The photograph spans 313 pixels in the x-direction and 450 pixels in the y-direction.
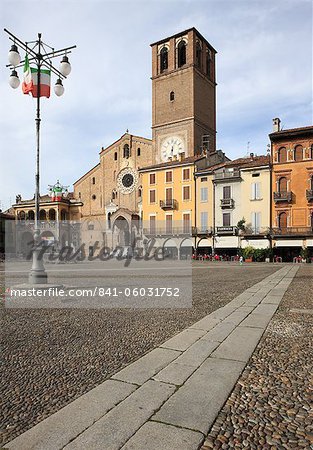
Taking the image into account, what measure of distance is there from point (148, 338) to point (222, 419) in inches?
98.4

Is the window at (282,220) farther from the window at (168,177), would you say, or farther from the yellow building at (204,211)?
the window at (168,177)

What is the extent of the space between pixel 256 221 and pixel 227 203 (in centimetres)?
406

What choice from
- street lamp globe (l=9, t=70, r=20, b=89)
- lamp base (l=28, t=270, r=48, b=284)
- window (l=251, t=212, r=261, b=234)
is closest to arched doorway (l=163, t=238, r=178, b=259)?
window (l=251, t=212, r=261, b=234)

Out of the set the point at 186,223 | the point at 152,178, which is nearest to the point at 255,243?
the point at 186,223

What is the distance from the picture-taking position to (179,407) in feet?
9.56

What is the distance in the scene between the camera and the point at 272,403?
10.1 ft

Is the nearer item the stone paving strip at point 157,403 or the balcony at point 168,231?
the stone paving strip at point 157,403

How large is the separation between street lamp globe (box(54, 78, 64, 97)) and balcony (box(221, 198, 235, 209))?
99.4ft

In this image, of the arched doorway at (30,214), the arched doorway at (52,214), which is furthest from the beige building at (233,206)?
the arched doorway at (30,214)

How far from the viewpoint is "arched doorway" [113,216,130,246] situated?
1967 inches

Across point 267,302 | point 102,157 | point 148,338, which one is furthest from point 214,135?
point 148,338

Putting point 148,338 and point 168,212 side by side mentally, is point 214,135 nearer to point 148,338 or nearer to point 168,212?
point 168,212

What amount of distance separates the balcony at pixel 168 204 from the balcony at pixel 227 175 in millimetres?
6251

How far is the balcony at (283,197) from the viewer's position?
36.3 m
